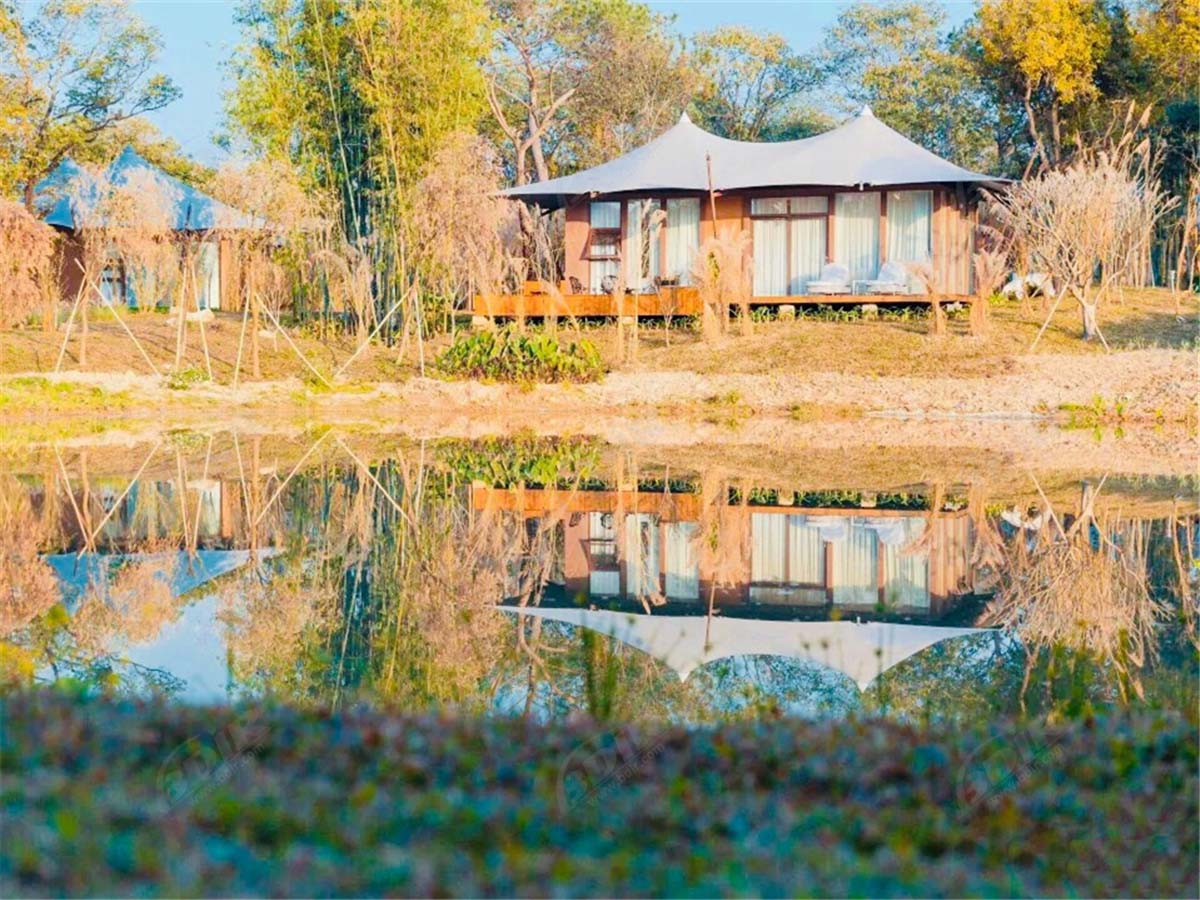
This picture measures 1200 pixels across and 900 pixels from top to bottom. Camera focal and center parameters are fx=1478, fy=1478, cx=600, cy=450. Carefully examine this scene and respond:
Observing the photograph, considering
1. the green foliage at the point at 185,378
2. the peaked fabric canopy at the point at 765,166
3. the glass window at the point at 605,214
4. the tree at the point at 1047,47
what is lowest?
the green foliage at the point at 185,378

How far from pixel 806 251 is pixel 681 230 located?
2.33 metres

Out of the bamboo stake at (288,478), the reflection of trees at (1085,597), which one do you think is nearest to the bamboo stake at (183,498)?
the bamboo stake at (288,478)

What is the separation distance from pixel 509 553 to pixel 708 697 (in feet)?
12.4

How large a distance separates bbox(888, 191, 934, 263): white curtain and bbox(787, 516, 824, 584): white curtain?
15936 mm

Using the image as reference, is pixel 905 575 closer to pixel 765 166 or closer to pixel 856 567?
pixel 856 567

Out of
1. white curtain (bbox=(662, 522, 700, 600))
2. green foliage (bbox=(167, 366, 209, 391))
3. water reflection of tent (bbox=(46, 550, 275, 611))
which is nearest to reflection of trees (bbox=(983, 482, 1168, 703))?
white curtain (bbox=(662, 522, 700, 600))

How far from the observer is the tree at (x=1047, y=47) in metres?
32.5

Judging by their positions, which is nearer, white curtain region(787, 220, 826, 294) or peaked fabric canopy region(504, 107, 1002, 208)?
peaked fabric canopy region(504, 107, 1002, 208)

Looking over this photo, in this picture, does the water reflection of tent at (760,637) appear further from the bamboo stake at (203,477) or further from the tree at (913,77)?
the tree at (913,77)

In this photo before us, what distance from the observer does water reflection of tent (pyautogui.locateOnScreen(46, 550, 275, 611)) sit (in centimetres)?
864

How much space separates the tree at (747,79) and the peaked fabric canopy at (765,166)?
13.3 metres

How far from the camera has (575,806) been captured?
395cm

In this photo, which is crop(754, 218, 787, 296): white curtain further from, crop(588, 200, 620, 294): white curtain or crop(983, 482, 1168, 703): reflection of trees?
crop(983, 482, 1168, 703): reflection of trees

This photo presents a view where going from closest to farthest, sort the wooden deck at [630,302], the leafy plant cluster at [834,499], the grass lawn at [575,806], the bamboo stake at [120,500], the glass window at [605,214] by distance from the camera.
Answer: the grass lawn at [575,806] < the bamboo stake at [120,500] < the leafy plant cluster at [834,499] < the wooden deck at [630,302] < the glass window at [605,214]
